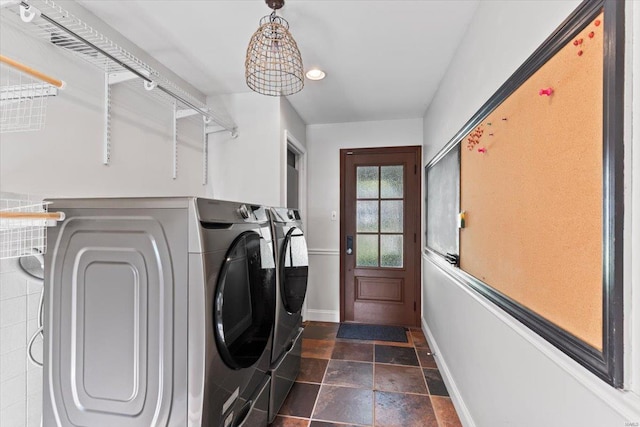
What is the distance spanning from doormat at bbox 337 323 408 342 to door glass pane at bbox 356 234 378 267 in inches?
28.0

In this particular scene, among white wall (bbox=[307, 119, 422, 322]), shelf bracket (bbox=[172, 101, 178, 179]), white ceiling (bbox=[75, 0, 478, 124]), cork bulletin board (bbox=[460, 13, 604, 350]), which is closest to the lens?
cork bulletin board (bbox=[460, 13, 604, 350])

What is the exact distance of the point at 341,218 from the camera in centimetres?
364

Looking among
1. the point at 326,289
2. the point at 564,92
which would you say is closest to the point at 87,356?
the point at 564,92

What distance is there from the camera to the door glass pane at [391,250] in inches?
139

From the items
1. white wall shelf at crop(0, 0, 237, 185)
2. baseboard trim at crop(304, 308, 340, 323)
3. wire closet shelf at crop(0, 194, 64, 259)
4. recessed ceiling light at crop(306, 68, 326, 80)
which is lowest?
baseboard trim at crop(304, 308, 340, 323)

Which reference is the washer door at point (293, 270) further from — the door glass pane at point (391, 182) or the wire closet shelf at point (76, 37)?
the door glass pane at point (391, 182)

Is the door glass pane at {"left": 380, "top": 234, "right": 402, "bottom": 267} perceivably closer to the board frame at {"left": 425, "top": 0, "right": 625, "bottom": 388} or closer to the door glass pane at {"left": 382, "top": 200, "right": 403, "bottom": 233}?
the door glass pane at {"left": 382, "top": 200, "right": 403, "bottom": 233}

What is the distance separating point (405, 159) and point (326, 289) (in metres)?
1.84

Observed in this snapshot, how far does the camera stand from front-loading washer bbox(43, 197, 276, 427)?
43.5 inches

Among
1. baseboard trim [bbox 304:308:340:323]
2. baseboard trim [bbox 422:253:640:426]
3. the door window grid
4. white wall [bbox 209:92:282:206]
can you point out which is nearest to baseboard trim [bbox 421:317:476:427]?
baseboard trim [bbox 422:253:640:426]

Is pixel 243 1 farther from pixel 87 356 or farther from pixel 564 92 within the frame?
pixel 87 356

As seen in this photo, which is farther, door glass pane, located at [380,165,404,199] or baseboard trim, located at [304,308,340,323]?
baseboard trim, located at [304,308,340,323]

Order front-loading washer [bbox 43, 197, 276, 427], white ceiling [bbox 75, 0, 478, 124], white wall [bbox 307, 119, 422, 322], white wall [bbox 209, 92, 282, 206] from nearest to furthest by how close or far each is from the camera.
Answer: front-loading washer [bbox 43, 197, 276, 427], white ceiling [bbox 75, 0, 478, 124], white wall [bbox 209, 92, 282, 206], white wall [bbox 307, 119, 422, 322]

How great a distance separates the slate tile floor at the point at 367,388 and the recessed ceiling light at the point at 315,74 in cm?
243
